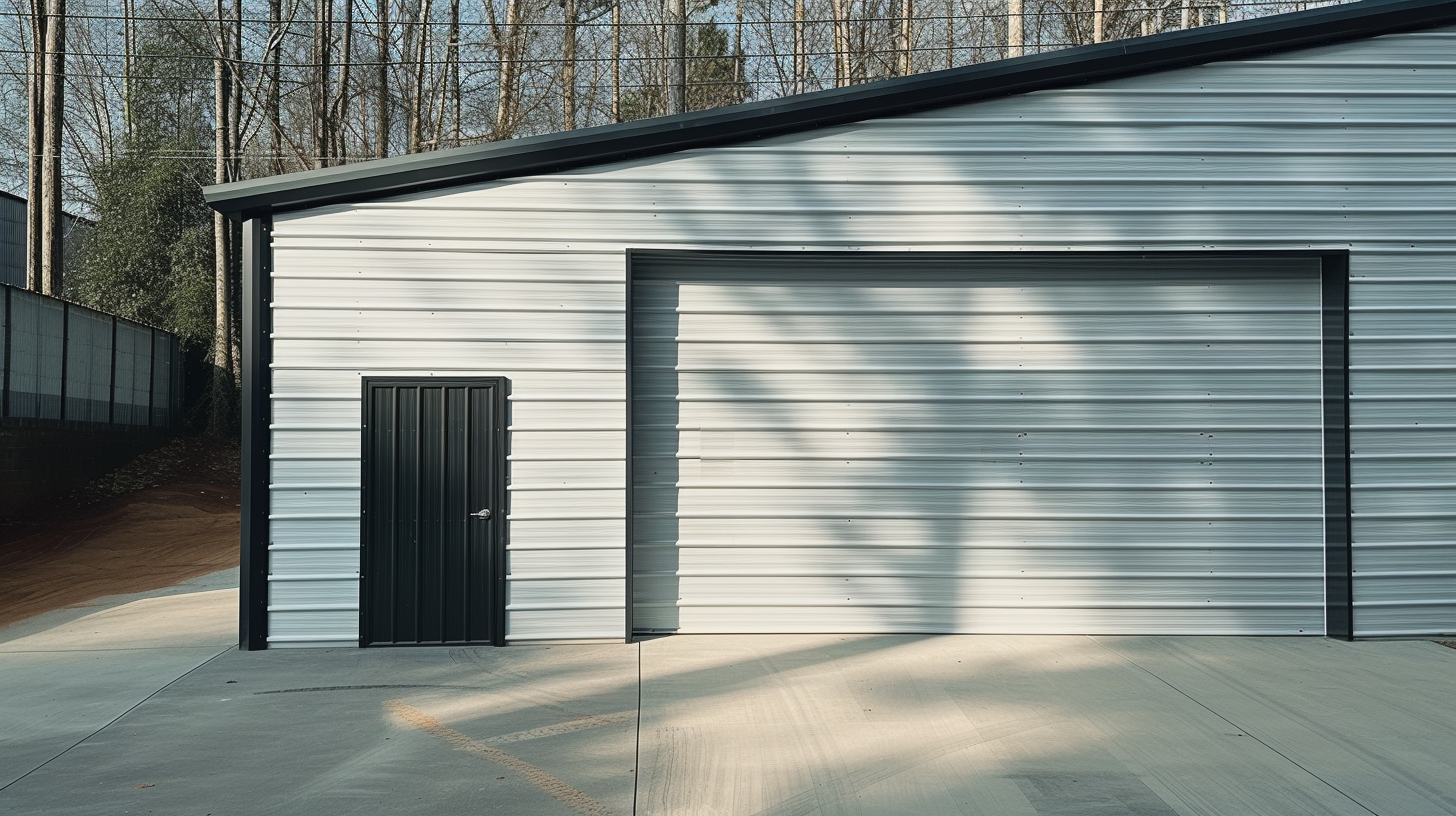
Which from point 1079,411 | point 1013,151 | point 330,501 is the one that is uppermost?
point 1013,151

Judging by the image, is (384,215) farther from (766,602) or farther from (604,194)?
(766,602)

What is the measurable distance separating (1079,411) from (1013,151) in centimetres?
206

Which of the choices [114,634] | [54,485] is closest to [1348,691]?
[114,634]

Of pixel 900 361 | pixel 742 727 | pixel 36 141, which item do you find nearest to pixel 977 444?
pixel 900 361

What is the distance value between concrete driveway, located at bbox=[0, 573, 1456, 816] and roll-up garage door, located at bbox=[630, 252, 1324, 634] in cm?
41

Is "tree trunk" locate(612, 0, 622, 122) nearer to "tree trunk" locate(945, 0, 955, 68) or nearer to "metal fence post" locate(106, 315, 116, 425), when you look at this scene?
"tree trunk" locate(945, 0, 955, 68)

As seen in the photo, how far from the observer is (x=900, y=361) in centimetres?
883

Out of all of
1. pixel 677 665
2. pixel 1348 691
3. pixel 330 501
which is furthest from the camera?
pixel 330 501

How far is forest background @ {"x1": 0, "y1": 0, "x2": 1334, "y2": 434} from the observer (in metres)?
25.0

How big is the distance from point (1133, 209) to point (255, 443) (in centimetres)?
673

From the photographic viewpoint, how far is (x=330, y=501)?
8273mm

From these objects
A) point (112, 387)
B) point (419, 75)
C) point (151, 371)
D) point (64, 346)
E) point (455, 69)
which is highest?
point (455, 69)

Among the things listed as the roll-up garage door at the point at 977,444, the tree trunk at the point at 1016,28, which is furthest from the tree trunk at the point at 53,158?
the roll-up garage door at the point at 977,444

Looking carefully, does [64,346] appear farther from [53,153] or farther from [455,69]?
[455,69]
